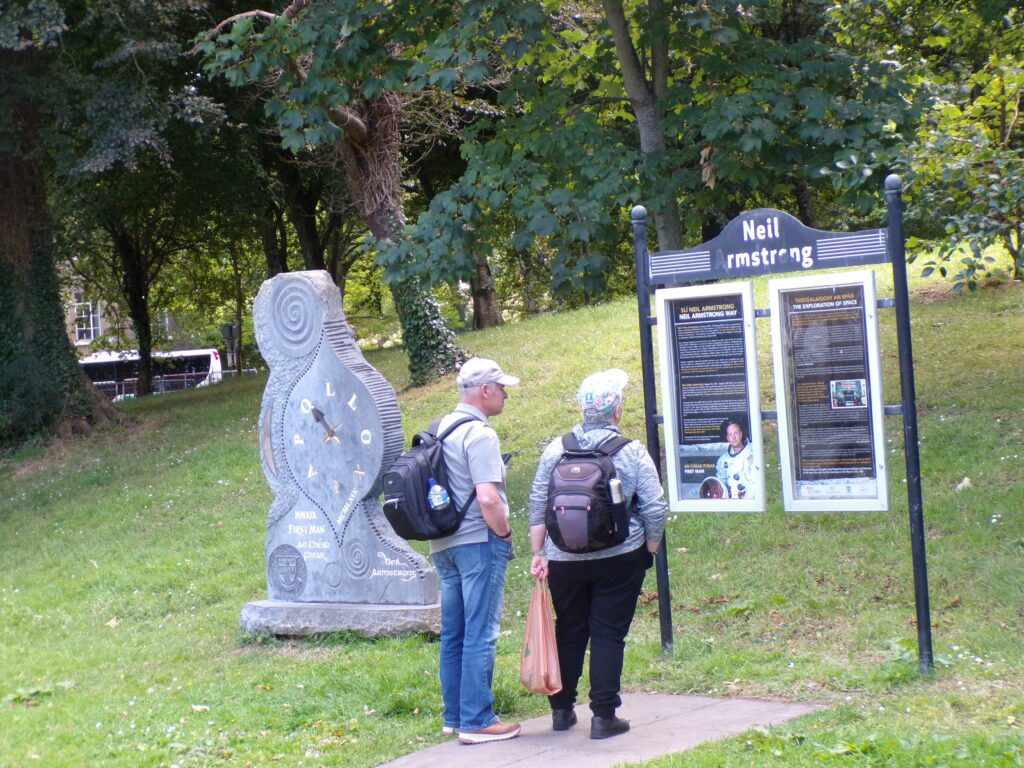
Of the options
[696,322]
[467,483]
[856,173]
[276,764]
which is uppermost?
[856,173]

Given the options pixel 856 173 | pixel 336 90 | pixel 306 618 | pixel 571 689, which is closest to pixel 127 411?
pixel 336 90

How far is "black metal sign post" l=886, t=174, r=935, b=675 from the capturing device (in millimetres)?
6047

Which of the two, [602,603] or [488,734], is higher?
[602,603]

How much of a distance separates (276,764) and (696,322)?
3319mm

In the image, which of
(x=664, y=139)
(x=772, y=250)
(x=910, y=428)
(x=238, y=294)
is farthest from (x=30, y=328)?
(x=238, y=294)

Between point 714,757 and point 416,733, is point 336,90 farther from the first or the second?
point 714,757

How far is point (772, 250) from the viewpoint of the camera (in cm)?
647

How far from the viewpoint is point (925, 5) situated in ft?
40.9

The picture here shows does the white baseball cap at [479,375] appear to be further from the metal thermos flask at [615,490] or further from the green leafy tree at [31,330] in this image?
the green leafy tree at [31,330]

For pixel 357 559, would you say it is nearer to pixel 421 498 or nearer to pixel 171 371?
pixel 421 498

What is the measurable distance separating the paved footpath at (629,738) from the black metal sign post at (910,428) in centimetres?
73

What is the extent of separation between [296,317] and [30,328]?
524 inches

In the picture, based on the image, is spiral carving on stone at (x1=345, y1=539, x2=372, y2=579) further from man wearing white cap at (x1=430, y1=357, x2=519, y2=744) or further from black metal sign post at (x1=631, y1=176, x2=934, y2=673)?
man wearing white cap at (x1=430, y1=357, x2=519, y2=744)

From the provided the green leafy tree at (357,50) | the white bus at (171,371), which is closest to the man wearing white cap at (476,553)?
the green leafy tree at (357,50)
